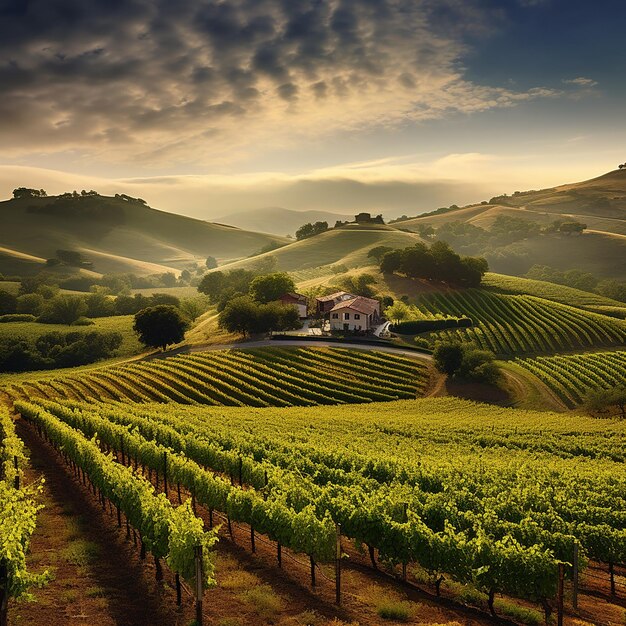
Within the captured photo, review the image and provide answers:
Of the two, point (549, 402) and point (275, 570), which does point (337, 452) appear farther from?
point (549, 402)

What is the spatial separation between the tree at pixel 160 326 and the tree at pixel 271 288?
22.3 metres

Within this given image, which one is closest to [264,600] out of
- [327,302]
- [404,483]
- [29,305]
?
[404,483]

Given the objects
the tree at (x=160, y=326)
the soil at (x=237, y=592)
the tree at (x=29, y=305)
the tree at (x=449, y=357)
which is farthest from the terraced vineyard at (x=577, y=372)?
the tree at (x=29, y=305)

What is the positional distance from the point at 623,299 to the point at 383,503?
19063 cm

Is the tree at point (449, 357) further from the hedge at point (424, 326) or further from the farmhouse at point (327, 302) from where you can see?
the farmhouse at point (327, 302)

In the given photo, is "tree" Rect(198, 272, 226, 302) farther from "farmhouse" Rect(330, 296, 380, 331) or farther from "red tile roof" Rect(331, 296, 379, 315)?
"farmhouse" Rect(330, 296, 380, 331)

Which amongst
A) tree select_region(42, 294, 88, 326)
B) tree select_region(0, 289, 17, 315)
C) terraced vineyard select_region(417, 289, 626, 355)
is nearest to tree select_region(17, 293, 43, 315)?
tree select_region(0, 289, 17, 315)

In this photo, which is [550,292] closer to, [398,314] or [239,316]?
[398,314]

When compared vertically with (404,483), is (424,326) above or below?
above

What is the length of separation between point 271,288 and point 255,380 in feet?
149

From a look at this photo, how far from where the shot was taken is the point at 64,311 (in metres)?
165

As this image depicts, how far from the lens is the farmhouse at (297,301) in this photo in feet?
410

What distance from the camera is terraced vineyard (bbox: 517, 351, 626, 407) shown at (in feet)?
278

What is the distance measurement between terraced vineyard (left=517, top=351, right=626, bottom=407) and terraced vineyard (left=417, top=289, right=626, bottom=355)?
9.30 metres
